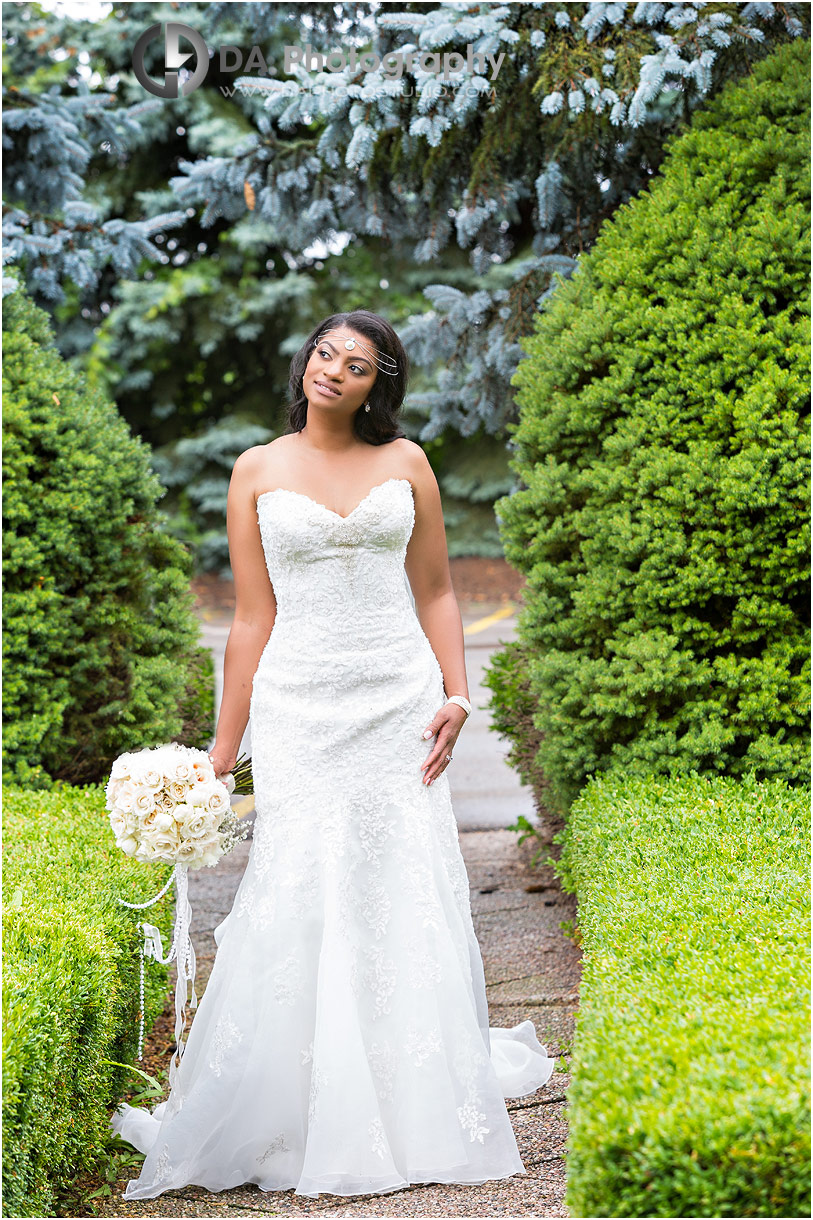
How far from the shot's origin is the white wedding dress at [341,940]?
10.1 feet

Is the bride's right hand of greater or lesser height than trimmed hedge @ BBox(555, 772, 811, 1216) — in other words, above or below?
above

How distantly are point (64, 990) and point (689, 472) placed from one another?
2925mm

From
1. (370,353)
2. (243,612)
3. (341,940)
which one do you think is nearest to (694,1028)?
(341,940)

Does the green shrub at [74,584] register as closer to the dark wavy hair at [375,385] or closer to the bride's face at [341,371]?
the dark wavy hair at [375,385]

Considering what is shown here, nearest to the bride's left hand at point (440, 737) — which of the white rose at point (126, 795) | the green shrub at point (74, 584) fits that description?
the white rose at point (126, 795)

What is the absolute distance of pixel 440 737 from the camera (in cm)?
338

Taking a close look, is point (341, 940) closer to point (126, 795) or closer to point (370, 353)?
point (126, 795)

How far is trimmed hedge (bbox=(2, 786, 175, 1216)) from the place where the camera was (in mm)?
2506

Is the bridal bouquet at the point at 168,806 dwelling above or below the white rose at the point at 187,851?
above

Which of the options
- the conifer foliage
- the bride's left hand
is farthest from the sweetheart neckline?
the conifer foliage

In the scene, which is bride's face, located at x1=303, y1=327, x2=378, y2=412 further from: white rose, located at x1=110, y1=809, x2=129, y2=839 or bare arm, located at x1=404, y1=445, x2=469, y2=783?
white rose, located at x1=110, y1=809, x2=129, y2=839

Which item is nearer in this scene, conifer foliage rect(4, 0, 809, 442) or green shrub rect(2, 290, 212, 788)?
green shrub rect(2, 290, 212, 788)

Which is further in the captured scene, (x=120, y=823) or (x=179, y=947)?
A: (x=179, y=947)

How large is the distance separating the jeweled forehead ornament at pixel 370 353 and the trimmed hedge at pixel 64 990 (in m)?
1.87
